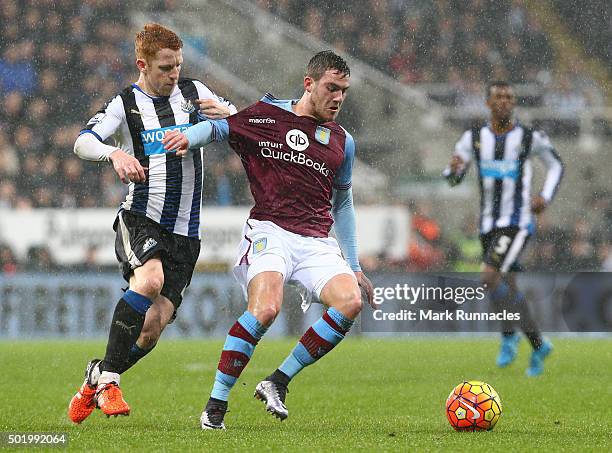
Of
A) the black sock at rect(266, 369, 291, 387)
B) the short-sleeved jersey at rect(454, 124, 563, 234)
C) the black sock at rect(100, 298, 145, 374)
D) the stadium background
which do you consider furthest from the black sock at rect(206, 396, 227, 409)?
the stadium background

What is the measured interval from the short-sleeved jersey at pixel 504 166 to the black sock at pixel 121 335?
4.74 meters

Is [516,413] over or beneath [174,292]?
beneath

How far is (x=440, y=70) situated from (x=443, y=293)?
4834mm

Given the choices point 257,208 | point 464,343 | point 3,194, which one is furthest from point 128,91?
point 3,194

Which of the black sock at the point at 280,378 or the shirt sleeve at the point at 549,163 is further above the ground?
the shirt sleeve at the point at 549,163

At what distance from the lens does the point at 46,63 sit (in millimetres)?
13648

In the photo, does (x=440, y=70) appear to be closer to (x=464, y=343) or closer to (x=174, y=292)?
(x=464, y=343)

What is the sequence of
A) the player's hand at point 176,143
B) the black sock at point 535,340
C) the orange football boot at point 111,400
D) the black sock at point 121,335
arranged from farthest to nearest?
the black sock at point 535,340, the black sock at point 121,335, the player's hand at point 176,143, the orange football boot at point 111,400

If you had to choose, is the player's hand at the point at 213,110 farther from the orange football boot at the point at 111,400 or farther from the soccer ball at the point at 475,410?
the soccer ball at the point at 475,410

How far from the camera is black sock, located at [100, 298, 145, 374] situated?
589cm

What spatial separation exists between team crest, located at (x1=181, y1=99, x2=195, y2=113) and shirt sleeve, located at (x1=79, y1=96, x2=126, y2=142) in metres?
0.31

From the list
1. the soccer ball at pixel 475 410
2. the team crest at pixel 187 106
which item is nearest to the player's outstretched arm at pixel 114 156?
the team crest at pixel 187 106

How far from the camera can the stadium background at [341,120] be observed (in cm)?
1252

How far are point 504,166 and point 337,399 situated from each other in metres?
3.49
